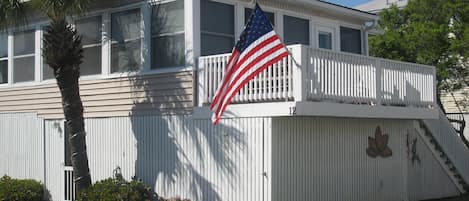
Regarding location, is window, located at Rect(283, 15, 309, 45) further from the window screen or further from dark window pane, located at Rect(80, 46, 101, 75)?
dark window pane, located at Rect(80, 46, 101, 75)

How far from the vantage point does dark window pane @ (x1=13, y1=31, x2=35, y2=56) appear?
1708cm

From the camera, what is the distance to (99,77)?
15.2 m

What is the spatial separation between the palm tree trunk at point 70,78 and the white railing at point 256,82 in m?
2.75

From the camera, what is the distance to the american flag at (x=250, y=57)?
37.7 ft

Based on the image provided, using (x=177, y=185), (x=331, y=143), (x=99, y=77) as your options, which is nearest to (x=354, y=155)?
(x=331, y=143)

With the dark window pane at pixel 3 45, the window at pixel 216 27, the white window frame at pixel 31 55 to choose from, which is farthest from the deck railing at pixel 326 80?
the dark window pane at pixel 3 45

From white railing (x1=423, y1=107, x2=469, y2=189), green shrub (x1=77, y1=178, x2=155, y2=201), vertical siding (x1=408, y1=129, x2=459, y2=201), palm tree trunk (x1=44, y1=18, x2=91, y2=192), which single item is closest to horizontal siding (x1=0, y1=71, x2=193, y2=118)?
palm tree trunk (x1=44, y1=18, x2=91, y2=192)

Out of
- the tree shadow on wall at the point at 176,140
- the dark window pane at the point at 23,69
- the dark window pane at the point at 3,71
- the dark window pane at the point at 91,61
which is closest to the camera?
the tree shadow on wall at the point at 176,140

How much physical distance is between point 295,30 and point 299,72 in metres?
4.65

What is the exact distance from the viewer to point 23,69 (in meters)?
17.2

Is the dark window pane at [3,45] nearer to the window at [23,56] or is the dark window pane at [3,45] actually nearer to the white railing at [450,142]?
the window at [23,56]

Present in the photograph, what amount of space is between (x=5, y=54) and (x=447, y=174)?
12357 millimetres

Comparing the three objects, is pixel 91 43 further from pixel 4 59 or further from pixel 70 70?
pixel 4 59

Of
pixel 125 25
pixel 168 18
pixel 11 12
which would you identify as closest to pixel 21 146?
pixel 11 12
